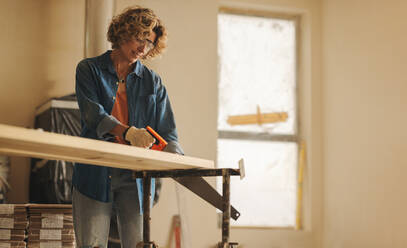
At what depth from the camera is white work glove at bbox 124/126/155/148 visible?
1689 millimetres

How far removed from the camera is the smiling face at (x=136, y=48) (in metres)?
1.94

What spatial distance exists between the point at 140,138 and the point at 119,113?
273mm

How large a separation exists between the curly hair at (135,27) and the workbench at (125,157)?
44cm


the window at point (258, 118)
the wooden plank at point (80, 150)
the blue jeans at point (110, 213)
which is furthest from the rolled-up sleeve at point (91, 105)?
the window at point (258, 118)

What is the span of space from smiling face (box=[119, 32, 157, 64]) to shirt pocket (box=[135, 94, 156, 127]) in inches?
5.7

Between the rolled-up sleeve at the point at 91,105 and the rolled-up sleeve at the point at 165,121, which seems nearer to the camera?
the rolled-up sleeve at the point at 91,105

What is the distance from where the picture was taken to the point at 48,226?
2.92 meters

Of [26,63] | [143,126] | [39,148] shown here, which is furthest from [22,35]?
[39,148]

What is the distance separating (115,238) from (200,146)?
1126 mm

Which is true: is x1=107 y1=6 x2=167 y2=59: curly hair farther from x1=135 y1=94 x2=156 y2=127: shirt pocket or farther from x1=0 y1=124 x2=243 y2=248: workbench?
x1=0 y1=124 x2=243 y2=248: workbench

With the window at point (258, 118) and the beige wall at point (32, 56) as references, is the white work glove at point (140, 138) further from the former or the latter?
the window at point (258, 118)

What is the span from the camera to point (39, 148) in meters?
1.43

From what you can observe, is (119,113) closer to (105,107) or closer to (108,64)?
(105,107)

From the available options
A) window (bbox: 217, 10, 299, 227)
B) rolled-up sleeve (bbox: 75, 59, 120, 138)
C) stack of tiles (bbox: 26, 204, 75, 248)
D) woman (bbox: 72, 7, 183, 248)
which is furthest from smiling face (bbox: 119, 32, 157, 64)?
window (bbox: 217, 10, 299, 227)
